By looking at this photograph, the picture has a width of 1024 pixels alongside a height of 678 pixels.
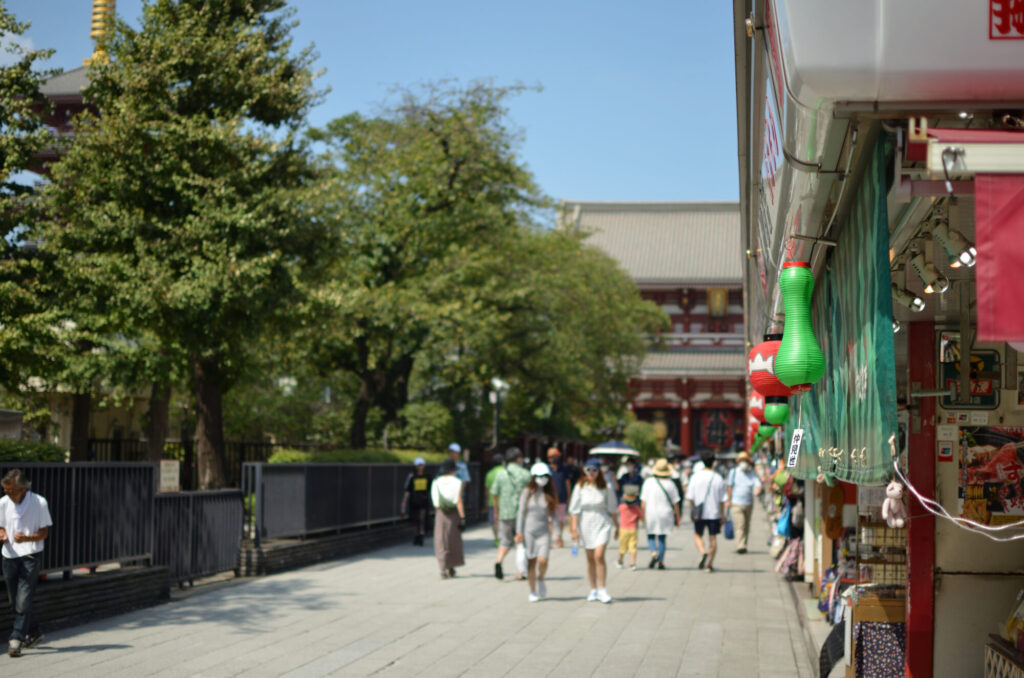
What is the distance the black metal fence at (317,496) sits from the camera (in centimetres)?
1784

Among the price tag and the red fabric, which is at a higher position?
the red fabric

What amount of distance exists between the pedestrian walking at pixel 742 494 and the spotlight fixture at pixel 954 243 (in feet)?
55.1

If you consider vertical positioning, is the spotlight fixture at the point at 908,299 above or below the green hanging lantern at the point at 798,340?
above

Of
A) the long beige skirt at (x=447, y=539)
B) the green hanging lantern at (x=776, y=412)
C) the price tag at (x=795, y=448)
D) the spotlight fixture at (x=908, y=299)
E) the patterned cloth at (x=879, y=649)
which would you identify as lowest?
the long beige skirt at (x=447, y=539)

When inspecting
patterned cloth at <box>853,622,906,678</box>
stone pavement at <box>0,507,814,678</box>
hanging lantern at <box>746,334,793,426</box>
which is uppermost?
hanging lantern at <box>746,334,793,426</box>

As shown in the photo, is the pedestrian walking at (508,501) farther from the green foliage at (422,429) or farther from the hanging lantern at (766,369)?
the green foliage at (422,429)

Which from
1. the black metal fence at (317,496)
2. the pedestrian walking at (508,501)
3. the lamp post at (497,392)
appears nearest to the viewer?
the pedestrian walking at (508,501)

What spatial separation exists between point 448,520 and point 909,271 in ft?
39.3

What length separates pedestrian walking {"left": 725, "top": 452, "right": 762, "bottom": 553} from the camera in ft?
71.4

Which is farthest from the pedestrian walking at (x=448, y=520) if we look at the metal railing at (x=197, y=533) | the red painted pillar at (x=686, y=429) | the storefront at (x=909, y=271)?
the red painted pillar at (x=686, y=429)

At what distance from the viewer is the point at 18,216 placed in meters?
16.1

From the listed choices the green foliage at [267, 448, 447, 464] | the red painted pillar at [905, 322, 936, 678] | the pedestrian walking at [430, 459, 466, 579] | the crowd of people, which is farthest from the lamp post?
the red painted pillar at [905, 322, 936, 678]

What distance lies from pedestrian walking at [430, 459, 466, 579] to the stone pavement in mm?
347

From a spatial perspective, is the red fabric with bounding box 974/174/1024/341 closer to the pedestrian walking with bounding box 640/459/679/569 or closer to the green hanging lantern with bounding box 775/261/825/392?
the green hanging lantern with bounding box 775/261/825/392
